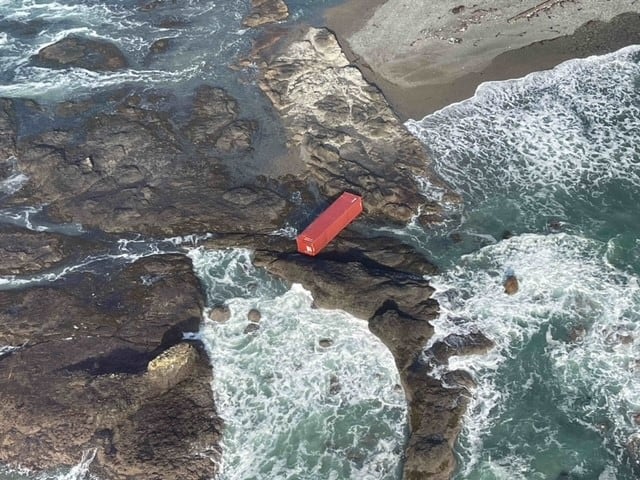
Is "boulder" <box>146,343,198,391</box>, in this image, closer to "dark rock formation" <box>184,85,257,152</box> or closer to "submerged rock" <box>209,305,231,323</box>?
"submerged rock" <box>209,305,231,323</box>

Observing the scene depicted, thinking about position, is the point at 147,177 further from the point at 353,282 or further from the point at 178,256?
the point at 353,282

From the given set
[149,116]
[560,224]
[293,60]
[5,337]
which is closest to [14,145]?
[149,116]

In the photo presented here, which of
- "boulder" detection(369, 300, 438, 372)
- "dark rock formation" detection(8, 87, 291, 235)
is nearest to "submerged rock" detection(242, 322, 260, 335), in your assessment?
"boulder" detection(369, 300, 438, 372)

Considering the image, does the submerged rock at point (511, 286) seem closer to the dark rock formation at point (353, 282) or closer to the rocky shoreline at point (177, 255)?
the rocky shoreline at point (177, 255)

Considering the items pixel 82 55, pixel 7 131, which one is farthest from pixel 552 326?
pixel 82 55

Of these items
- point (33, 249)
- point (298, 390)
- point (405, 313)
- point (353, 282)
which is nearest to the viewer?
point (298, 390)
